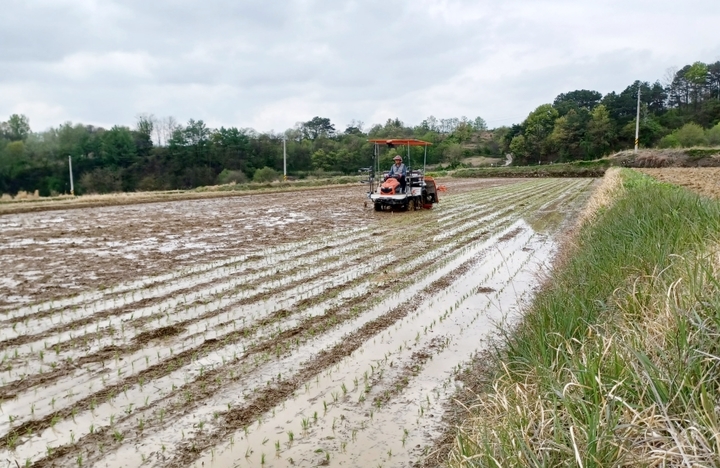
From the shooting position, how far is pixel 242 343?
4652 millimetres

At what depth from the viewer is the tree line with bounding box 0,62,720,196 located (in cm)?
5559

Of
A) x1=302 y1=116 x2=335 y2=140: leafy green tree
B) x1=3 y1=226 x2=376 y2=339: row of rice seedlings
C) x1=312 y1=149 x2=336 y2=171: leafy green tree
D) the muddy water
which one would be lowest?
the muddy water

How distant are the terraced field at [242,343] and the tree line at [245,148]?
151 feet

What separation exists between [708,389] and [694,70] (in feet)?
314

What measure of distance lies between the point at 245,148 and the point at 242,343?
207 ft

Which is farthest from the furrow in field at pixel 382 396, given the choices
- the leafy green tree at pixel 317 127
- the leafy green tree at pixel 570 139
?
the leafy green tree at pixel 317 127

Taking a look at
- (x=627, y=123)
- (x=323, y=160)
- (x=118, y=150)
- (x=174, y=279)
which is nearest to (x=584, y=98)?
(x=627, y=123)

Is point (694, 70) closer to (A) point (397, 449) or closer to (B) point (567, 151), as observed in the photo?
(B) point (567, 151)

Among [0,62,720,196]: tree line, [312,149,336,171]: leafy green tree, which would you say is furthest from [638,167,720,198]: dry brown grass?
[312,149,336,171]: leafy green tree

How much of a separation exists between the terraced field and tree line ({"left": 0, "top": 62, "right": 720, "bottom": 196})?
45876 mm

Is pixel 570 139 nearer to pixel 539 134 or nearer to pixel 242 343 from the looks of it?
pixel 539 134

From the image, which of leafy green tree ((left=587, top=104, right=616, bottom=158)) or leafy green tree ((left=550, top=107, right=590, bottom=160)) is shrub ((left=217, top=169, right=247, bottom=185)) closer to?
leafy green tree ((left=550, top=107, right=590, bottom=160))

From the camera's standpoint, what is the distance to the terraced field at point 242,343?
3.09 m

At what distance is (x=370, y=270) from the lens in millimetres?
7770
